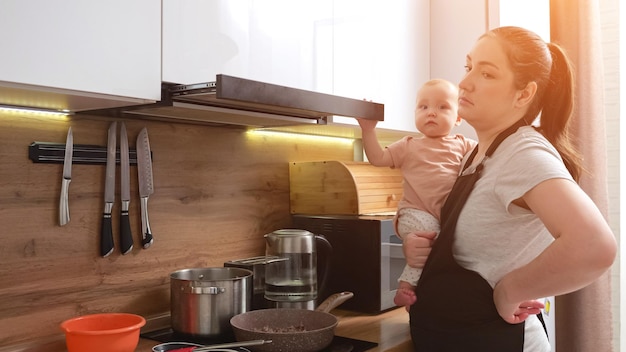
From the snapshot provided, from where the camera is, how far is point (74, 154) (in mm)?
1501

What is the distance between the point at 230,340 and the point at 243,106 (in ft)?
1.88

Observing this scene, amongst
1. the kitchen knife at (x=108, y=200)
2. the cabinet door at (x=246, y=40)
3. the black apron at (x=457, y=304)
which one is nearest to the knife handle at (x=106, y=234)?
the kitchen knife at (x=108, y=200)

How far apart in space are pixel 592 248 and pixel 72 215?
1.16 m

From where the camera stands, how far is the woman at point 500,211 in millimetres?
1160

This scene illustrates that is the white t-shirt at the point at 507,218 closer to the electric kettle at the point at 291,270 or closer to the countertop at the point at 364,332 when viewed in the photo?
the countertop at the point at 364,332

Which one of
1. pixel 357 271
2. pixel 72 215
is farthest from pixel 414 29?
pixel 72 215

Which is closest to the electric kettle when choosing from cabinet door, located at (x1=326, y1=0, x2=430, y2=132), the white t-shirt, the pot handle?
the pot handle

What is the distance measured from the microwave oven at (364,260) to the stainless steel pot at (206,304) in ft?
1.24

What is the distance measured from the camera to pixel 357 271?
188 cm

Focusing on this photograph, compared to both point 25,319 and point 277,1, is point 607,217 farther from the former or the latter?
point 25,319

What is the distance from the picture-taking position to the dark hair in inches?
48.7

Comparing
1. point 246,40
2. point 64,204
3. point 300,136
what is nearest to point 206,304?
point 64,204

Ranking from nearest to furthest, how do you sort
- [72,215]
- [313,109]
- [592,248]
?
[592,248]
[313,109]
[72,215]

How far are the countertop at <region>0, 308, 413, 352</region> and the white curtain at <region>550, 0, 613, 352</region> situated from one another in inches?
35.6
